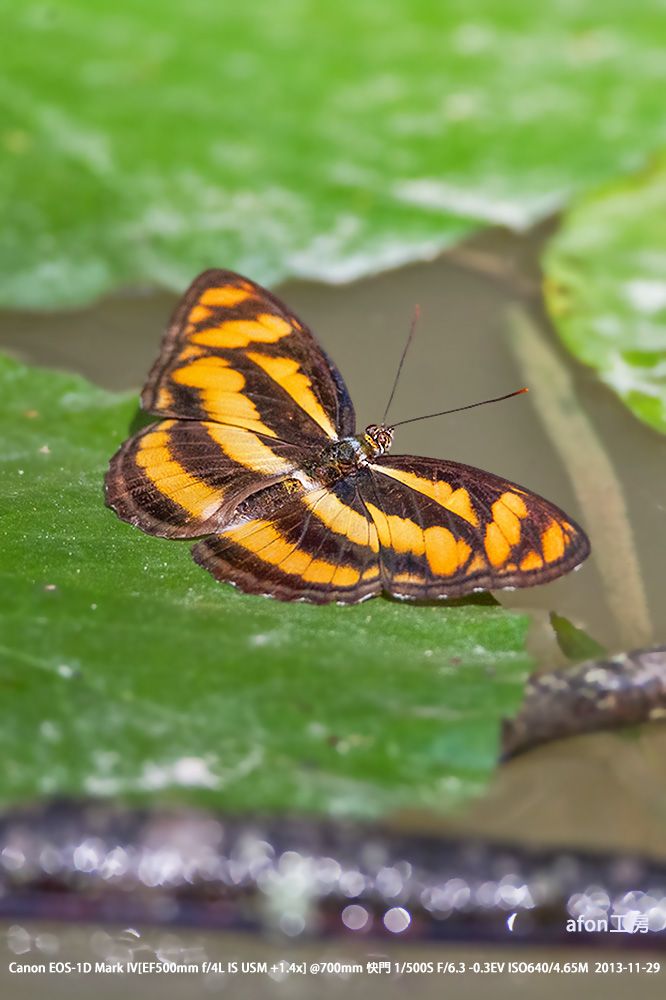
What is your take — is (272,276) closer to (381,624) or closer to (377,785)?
(381,624)

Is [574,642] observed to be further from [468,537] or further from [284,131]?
[284,131]

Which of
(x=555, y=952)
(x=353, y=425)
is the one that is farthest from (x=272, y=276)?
(x=555, y=952)

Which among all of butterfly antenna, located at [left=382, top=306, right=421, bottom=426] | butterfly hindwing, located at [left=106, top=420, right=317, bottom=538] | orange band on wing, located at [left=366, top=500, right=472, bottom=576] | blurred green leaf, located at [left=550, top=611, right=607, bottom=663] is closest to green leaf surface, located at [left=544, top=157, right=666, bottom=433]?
butterfly antenna, located at [left=382, top=306, right=421, bottom=426]

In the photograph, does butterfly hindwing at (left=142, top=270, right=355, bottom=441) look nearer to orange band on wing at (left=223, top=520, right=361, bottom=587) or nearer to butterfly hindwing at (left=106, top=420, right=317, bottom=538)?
butterfly hindwing at (left=106, top=420, right=317, bottom=538)

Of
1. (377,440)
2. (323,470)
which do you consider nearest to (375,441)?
(377,440)

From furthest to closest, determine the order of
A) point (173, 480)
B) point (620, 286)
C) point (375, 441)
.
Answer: point (620, 286) < point (375, 441) < point (173, 480)
